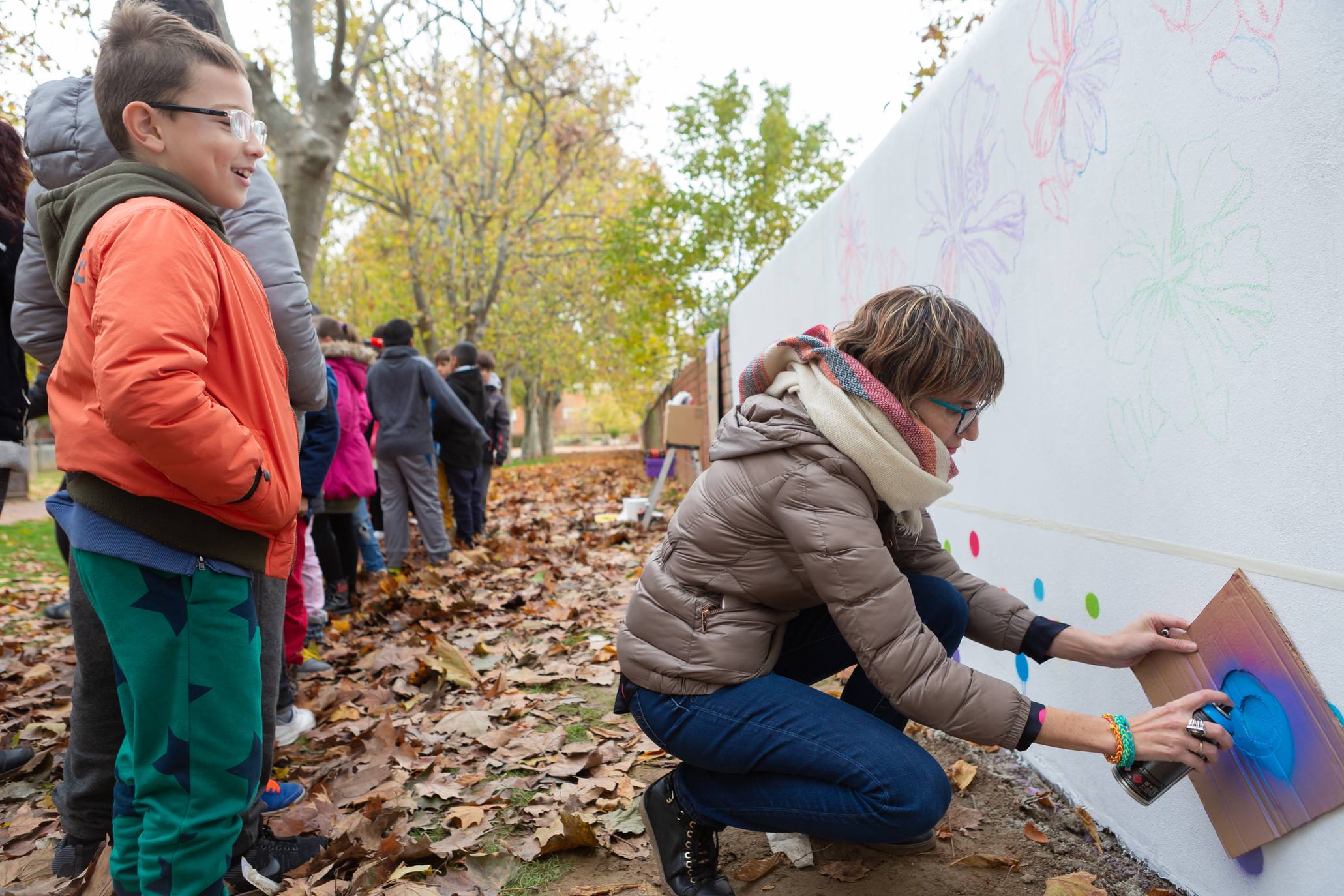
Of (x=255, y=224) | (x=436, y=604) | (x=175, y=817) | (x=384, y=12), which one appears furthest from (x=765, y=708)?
(x=384, y=12)

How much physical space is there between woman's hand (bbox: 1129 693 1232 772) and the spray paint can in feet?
0.14

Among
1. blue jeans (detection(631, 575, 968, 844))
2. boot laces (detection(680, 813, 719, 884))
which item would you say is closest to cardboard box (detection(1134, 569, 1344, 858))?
blue jeans (detection(631, 575, 968, 844))

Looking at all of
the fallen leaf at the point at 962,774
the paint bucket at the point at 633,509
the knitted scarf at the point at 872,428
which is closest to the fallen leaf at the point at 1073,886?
the fallen leaf at the point at 962,774

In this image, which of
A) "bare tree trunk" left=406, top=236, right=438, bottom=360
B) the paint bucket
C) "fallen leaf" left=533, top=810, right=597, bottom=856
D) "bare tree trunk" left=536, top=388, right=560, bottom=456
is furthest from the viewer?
"bare tree trunk" left=536, top=388, right=560, bottom=456

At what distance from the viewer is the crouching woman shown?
5.50 feet

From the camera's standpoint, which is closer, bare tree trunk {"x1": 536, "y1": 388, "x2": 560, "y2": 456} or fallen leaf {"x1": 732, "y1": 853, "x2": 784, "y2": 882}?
fallen leaf {"x1": 732, "y1": 853, "x2": 784, "y2": 882}

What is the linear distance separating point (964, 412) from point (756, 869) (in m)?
1.25

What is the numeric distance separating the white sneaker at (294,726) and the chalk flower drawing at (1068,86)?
3000mm

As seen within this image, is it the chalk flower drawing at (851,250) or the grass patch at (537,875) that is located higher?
the chalk flower drawing at (851,250)

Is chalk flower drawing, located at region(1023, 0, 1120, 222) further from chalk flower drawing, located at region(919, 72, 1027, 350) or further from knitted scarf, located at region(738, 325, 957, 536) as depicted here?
knitted scarf, located at region(738, 325, 957, 536)

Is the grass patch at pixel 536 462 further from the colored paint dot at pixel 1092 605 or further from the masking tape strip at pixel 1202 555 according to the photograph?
the colored paint dot at pixel 1092 605

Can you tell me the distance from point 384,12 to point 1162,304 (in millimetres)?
7703

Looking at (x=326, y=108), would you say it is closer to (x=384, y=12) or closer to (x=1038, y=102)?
(x=384, y=12)

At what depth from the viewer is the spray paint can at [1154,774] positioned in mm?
1644
